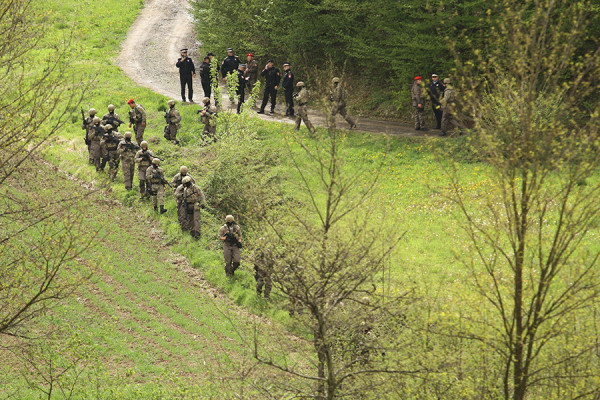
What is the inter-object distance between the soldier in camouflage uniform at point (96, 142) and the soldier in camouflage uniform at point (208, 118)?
3.65 m

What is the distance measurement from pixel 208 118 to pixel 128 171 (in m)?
3.60

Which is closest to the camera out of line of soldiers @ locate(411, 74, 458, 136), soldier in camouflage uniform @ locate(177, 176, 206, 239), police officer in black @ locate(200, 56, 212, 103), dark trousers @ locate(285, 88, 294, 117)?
soldier in camouflage uniform @ locate(177, 176, 206, 239)

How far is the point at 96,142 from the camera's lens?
78.2 ft

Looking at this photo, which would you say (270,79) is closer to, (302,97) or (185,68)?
(302,97)

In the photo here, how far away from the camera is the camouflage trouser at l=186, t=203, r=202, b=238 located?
20716 mm

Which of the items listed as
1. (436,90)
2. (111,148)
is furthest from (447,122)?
(111,148)

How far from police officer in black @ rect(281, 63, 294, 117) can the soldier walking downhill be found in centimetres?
780

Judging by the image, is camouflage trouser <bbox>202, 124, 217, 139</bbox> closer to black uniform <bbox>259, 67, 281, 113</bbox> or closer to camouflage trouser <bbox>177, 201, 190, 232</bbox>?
black uniform <bbox>259, 67, 281, 113</bbox>

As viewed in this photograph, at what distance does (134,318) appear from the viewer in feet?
57.0

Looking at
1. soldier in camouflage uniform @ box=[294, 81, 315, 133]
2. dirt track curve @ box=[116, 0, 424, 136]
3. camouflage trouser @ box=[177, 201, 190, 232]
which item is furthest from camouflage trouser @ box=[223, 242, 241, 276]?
dirt track curve @ box=[116, 0, 424, 136]

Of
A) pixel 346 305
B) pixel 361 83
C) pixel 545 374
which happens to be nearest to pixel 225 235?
pixel 346 305

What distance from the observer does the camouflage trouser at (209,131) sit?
24531 millimetres

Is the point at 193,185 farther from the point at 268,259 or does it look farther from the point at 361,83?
the point at 361,83

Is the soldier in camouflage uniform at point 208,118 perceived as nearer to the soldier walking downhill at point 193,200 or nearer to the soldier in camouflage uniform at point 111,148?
the soldier in camouflage uniform at point 111,148
